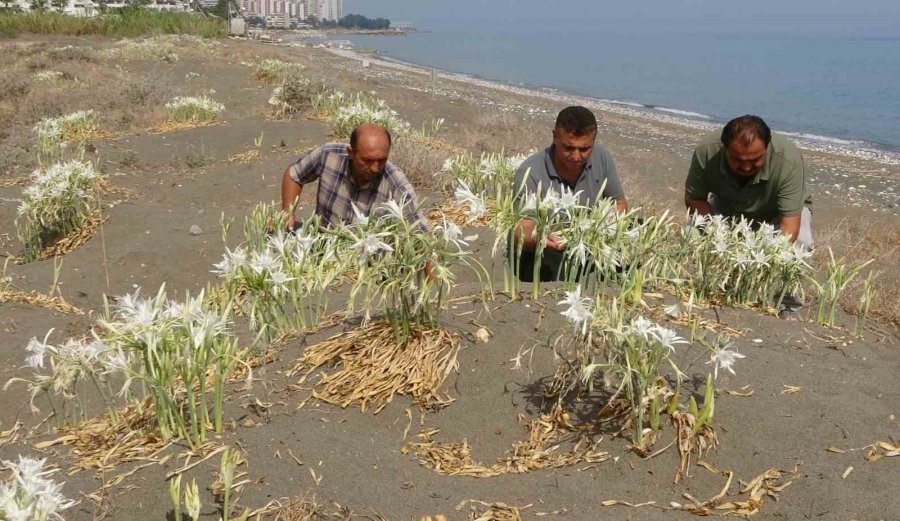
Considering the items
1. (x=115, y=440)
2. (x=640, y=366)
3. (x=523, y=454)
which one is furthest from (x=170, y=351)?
(x=640, y=366)

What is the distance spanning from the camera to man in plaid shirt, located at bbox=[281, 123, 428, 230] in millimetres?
4465

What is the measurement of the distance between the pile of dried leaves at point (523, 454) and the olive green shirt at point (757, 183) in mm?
2581

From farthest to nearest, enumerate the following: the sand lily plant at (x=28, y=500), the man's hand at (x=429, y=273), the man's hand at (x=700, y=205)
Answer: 1. the man's hand at (x=700, y=205)
2. the man's hand at (x=429, y=273)
3. the sand lily plant at (x=28, y=500)

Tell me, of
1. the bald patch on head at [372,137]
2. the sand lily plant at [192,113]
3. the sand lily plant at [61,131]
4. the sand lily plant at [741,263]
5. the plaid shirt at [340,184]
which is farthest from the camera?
the sand lily plant at [192,113]

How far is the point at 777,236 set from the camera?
162 inches

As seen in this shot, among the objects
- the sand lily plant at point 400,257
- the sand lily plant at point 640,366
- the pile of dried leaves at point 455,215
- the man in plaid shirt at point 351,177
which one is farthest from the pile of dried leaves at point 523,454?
the pile of dried leaves at point 455,215

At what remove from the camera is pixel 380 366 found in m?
3.02

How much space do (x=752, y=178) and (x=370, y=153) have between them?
2.27 meters

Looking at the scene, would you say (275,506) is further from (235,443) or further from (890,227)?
(890,227)

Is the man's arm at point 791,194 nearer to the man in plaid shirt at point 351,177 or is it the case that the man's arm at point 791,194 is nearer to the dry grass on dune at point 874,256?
the dry grass on dune at point 874,256

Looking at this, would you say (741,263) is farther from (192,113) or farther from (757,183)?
(192,113)

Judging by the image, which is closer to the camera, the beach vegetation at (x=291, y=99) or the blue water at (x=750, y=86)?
the beach vegetation at (x=291, y=99)

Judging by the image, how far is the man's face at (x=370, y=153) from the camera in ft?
14.5

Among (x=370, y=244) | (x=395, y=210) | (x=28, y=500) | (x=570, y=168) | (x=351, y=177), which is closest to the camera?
(x=28, y=500)
